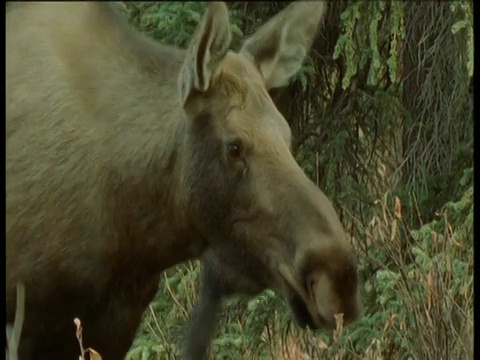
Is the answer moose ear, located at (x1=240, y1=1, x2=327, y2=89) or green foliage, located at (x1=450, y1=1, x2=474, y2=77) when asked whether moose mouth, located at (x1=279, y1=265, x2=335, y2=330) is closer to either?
moose ear, located at (x1=240, y1=1, x2=327, y2=89)

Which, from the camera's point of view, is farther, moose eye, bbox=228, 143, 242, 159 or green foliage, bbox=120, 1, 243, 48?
green foliage, bbox=120, 1, 243, 48

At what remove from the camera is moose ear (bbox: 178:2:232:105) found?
264cm

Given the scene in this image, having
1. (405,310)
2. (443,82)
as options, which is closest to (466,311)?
(405,310)

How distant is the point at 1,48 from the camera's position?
2912mm

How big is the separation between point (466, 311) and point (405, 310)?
16 centimetres

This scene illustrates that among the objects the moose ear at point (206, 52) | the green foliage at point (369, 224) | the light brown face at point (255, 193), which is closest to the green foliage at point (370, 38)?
the green foliage at point (369, 224)

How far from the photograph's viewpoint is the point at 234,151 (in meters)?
2.73

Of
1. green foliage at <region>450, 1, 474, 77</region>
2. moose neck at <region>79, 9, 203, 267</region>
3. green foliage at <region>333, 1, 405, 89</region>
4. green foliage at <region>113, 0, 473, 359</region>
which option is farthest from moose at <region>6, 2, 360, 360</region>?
green foliage at <region>450, 1, 474, 77</region>

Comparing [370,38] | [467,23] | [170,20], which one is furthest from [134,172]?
[467,23]

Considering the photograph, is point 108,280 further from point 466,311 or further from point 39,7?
point 466,311

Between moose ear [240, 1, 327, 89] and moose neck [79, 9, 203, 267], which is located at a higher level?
moose ear [240, 1, 327, 89]

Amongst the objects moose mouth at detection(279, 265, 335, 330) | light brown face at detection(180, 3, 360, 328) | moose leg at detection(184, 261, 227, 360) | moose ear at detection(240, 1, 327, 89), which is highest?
moose ear at detection(240, 1, 327, 89)

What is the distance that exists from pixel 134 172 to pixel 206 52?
0.34m

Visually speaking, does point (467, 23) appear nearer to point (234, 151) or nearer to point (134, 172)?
point (234, 151)
